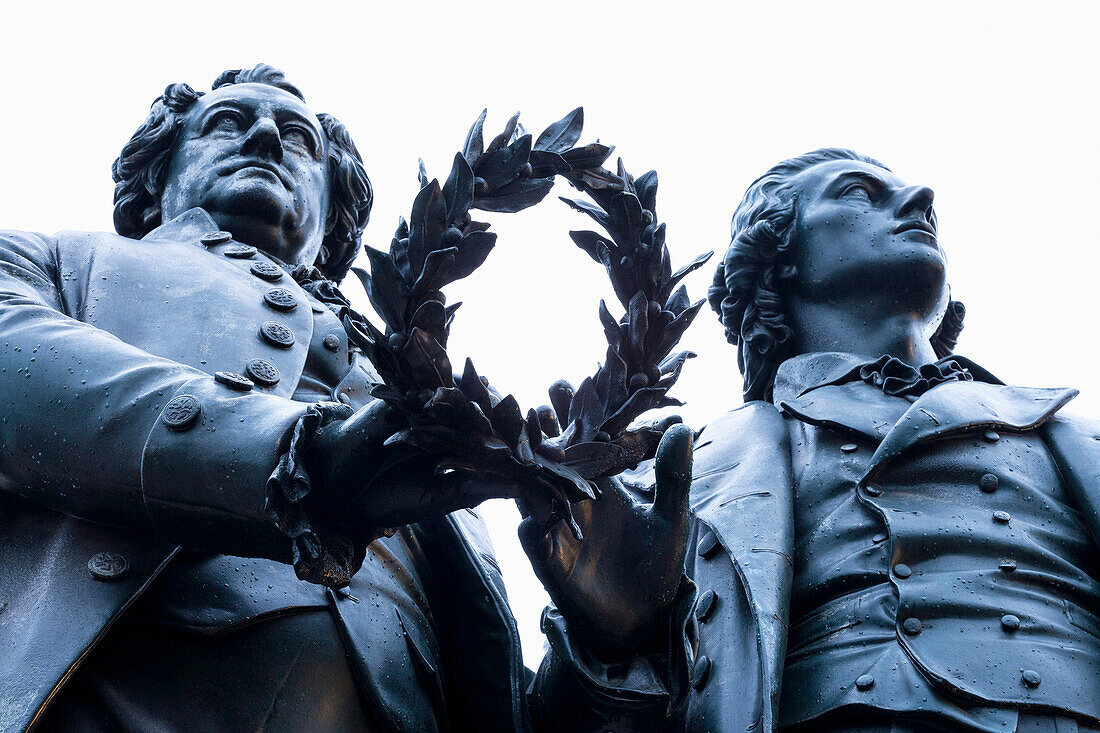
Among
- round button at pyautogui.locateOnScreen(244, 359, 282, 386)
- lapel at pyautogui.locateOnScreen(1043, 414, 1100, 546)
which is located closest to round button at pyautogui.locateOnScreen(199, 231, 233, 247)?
round button at pyautogui.locateOnScreen(244, 359, 282, 386)

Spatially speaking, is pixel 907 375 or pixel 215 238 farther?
pixel 907 375

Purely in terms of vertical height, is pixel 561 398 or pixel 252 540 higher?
pixel 561 398

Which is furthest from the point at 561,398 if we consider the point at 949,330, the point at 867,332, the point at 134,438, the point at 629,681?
the point at 949,330

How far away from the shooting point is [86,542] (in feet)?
15.1

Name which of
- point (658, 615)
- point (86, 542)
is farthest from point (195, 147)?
point (658, 615)

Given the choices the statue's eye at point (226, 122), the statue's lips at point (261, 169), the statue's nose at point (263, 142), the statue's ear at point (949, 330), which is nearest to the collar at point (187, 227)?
the statue's lips at point (261, 169)

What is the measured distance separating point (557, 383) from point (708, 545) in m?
2.05

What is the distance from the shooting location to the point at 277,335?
17.5 ft

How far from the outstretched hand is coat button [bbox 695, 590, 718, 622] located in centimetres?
125

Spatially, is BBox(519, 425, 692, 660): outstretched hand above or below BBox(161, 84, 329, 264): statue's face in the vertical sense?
below

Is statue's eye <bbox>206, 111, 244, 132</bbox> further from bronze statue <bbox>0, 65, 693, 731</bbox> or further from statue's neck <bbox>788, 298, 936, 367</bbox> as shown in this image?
statue's neck <bbox>788, 298, 936, 367</bbox>

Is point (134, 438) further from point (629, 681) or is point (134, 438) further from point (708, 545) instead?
point (708, 545)

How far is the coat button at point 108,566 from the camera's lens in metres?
4.47

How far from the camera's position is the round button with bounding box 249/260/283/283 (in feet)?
19.1
